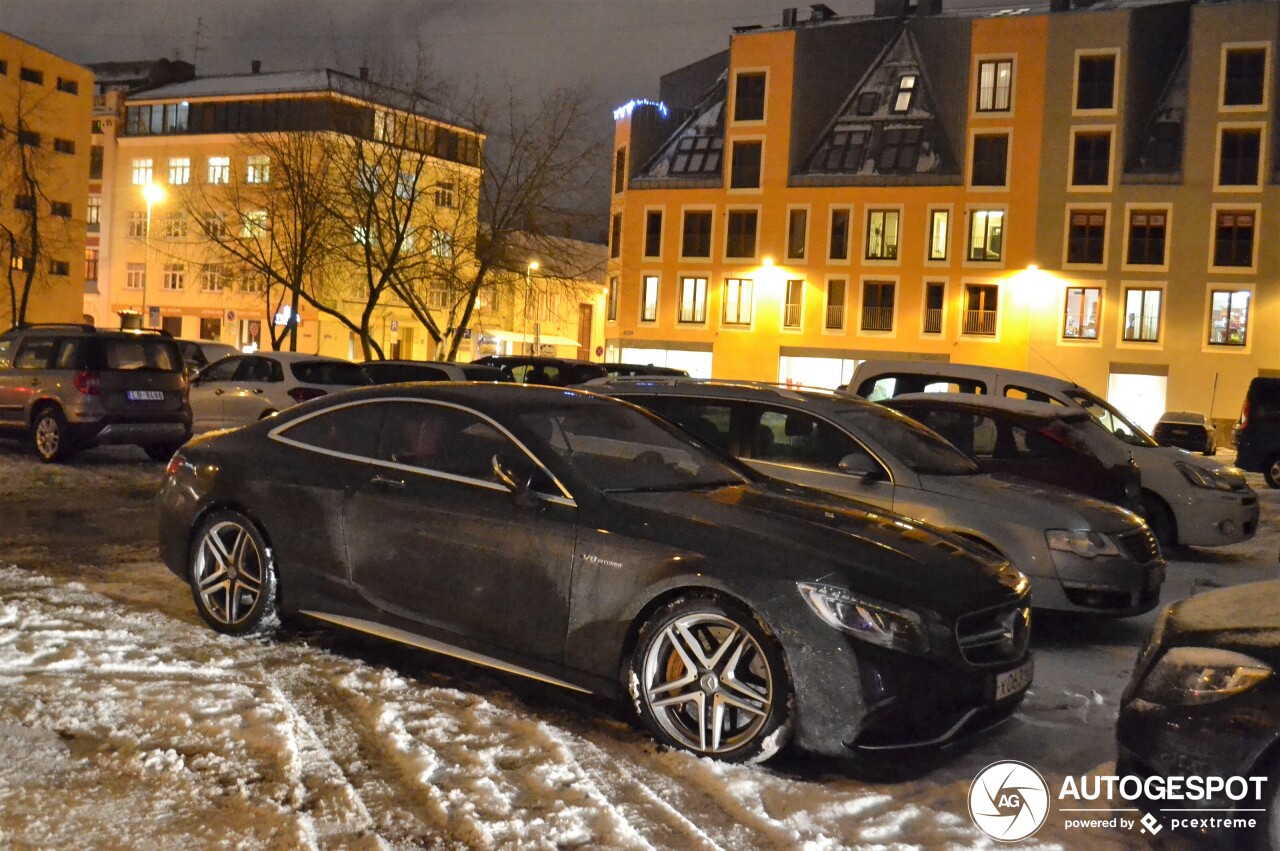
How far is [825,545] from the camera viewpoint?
17.7ft

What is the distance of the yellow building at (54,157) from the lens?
6128 centimetres

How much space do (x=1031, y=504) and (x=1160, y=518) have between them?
5659mm

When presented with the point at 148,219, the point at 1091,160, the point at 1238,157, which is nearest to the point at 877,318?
the point at 1091,160

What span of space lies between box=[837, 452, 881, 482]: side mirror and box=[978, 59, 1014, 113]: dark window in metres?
47.3

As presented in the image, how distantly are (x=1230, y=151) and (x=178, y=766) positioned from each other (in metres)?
51.9

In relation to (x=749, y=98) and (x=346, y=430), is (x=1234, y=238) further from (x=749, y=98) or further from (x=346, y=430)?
(x=346, y=430)

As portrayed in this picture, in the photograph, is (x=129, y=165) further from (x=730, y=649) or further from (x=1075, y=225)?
(x=730, y=649)

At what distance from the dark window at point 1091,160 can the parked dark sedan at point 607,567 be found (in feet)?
159

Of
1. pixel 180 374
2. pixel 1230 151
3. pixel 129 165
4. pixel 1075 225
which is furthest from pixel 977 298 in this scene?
pixel 129 165

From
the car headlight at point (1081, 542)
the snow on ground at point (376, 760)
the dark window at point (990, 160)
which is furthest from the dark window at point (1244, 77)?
the snow on ground at point (376, 760)

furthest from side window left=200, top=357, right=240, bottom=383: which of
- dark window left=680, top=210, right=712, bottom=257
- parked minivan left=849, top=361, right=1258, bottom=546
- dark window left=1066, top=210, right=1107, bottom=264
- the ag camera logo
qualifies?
dark window left=1066, top=210, right=1107, bottom=264

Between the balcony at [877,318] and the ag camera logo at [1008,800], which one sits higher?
the balcony at [877,318]

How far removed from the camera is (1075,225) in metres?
51.4

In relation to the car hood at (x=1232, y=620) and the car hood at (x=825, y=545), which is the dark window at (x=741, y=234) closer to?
the car hood at (x=825, y=545)
